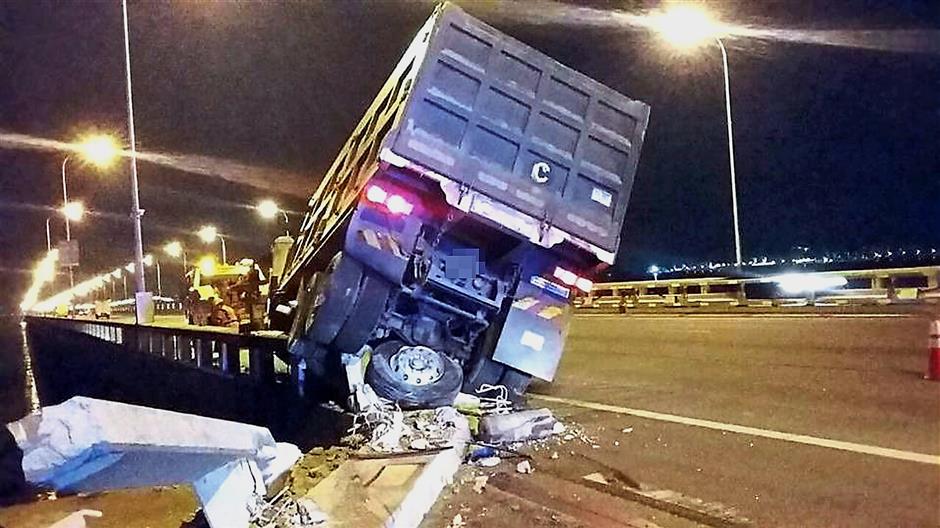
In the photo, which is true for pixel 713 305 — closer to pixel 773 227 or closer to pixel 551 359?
pixel 551 359

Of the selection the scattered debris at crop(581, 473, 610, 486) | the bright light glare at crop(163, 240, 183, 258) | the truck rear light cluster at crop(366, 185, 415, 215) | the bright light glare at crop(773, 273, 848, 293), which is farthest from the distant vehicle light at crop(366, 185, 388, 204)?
the bright light glare at crop(163, 240, 183, 258)

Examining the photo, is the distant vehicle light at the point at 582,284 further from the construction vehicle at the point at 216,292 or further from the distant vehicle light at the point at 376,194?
the construction vehicle at the point at 216,292

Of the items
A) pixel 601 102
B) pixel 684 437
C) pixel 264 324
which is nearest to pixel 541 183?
pixel 601 102

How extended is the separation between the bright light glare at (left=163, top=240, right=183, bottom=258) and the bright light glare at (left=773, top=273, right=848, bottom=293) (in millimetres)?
49431

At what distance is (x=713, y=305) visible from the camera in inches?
949

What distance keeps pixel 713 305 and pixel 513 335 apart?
616 inches

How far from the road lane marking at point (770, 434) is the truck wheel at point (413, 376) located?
4.93 feet

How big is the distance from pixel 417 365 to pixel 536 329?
125 cm

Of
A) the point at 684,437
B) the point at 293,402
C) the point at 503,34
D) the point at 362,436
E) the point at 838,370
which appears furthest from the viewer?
the point at 293,402

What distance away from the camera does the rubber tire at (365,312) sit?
8992mm

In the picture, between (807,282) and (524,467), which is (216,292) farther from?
(524,467)

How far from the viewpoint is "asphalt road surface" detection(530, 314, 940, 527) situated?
554 centimetres

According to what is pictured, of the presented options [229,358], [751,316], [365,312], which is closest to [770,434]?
[365,312]

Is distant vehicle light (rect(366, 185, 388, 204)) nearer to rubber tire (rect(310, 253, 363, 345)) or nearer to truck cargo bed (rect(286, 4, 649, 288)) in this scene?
truck cargo bed (rect(286, 4, 649, 288))
